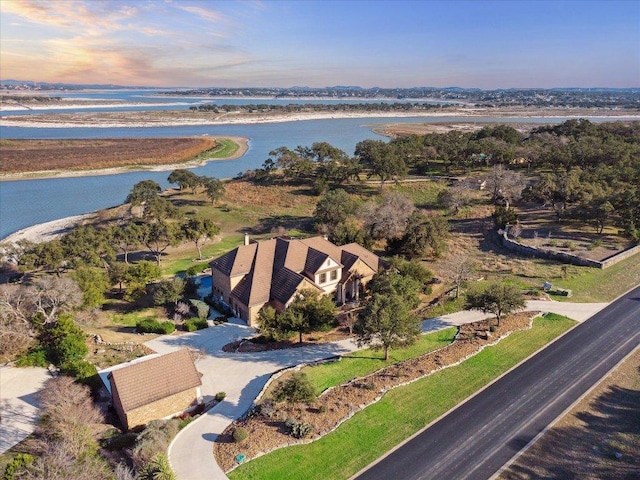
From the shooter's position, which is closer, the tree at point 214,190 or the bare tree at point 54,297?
the bare tree at point 54,297

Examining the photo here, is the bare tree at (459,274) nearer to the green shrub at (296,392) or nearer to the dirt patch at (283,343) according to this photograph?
the dirt patch at (283,343)

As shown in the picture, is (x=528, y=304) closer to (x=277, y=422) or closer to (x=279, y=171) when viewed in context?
(x=277, y=422)

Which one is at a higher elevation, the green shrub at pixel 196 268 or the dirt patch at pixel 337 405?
the green shrub at pixel 196 268

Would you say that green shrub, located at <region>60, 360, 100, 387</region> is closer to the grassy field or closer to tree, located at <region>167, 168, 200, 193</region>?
the grassy field

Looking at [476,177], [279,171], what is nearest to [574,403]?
[476,177]

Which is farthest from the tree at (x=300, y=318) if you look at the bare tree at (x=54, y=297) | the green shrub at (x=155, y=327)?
the bare tree at (x=54, y=297)

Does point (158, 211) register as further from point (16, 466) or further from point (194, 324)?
point (16, 466)
